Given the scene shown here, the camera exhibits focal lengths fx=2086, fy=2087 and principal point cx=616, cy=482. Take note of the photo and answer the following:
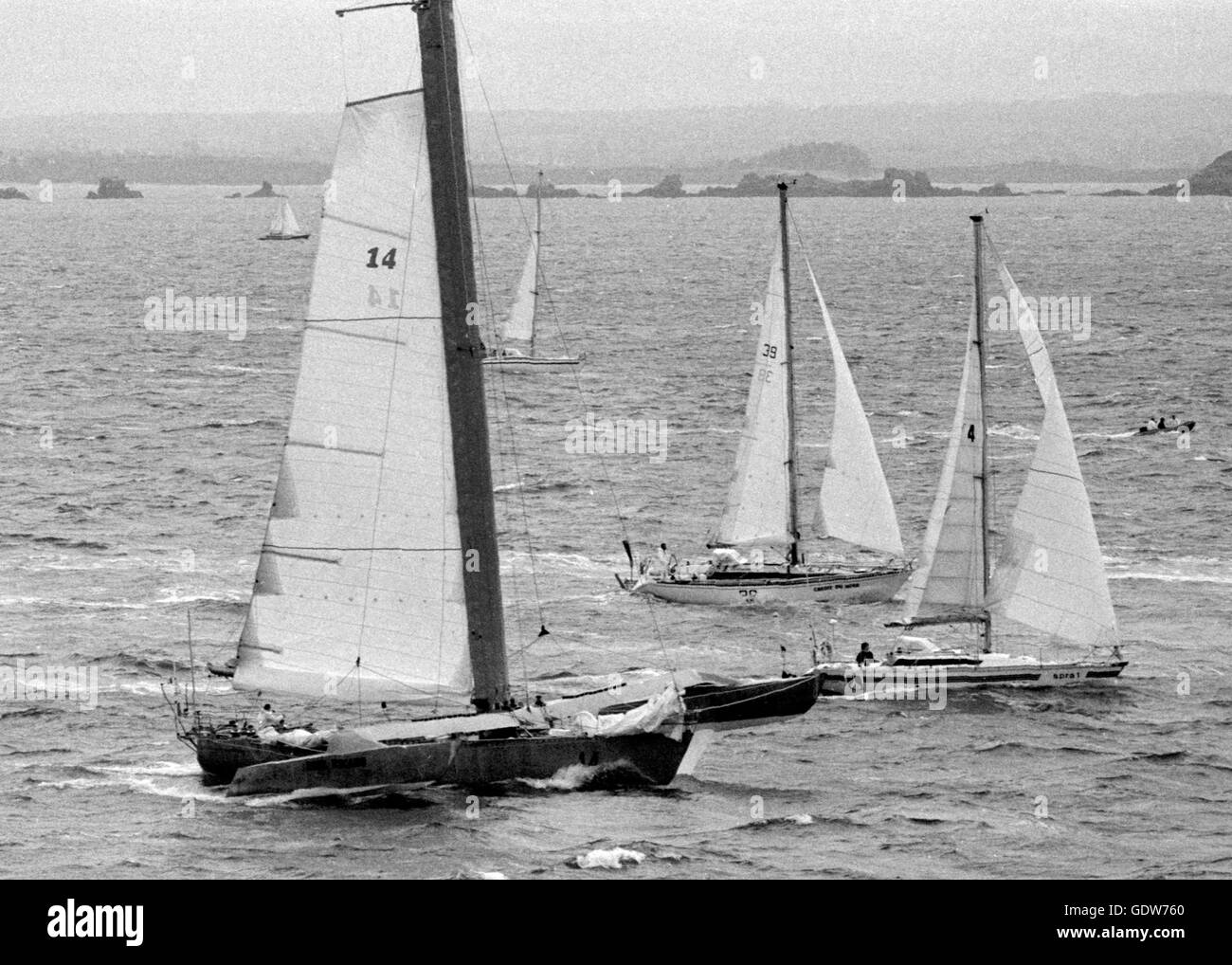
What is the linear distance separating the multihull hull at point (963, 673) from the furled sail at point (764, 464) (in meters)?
12.7

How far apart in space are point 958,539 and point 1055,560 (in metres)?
2.68

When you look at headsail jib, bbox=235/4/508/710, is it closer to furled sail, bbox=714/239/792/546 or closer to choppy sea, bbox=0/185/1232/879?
choppy sea, bbox=0/185/1232/879

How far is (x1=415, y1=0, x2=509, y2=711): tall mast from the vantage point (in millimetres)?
40031

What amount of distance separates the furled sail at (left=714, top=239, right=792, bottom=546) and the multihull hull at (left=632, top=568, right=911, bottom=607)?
206 cm

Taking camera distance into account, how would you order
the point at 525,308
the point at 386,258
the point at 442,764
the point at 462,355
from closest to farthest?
the point at 386,258 → the point at 442,764 → the point at 462,355 → the point at 525,308

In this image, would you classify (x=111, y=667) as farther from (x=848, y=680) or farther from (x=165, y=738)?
(x=848, y=680)

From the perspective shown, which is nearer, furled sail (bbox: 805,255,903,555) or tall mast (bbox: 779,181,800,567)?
tall mast (bbox: 779,181,800,567)

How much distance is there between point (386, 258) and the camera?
40.0 metres

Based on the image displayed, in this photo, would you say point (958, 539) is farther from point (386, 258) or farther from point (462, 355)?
point (386, 258)

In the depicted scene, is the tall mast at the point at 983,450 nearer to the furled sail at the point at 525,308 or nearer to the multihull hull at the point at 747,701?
the multihull hull at the point at 747,701

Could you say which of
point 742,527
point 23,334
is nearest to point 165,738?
point 742,527

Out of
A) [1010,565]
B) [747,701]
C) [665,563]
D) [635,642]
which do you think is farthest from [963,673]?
[665,563]

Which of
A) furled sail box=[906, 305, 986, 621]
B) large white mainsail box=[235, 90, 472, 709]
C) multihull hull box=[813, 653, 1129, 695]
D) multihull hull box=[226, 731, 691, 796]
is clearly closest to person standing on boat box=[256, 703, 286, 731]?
multihull hull box=[226, 731, 691, 796]

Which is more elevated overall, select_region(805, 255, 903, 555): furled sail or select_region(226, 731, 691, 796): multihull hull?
select_region(805, 255, 903, 555): furled sail
